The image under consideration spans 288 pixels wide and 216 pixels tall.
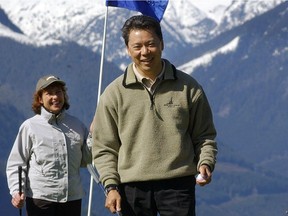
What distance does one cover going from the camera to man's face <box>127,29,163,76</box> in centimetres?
884

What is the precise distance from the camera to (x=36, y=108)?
36.1 ft

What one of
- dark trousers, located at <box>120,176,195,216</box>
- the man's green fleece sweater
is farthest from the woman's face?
dark trousers, located at <box>120,176,195,216</box>

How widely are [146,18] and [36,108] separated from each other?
7.75ft

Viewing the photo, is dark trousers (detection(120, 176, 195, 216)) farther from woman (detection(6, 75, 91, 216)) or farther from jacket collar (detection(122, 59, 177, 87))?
woman (detection(6, 75, 91, 216))

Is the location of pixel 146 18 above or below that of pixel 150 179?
above

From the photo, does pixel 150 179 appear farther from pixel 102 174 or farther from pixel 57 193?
pixel 57 193

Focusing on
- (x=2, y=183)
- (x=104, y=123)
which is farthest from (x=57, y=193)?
(x=2, y=183)

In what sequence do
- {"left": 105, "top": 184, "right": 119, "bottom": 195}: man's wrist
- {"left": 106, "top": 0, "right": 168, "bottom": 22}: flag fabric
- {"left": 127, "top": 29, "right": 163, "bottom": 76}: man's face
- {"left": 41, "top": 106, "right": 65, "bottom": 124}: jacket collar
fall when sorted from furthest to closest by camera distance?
{"left": 106, "top": 0, "right": 168, "bottom": 22}: flag fabric → {"left": 41, "top": 106, "right": 65, "bottom": 124}: jacket collar → {"left": 127, "top": 29, "right": 163, "bottom": 76}: man's face → {"left": 105, "top": 184, "right": 119, "bottom": 195}: man's wrist

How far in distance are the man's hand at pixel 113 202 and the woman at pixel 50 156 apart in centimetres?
200

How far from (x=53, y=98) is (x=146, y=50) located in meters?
2.20

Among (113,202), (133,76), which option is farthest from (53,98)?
(113,202)

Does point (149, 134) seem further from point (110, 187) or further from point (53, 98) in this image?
point (53, 98)

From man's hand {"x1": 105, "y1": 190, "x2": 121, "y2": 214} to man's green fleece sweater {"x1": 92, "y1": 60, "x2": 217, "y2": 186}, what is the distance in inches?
4.6

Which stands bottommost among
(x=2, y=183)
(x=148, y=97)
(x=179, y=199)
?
(x=179, y=199)
